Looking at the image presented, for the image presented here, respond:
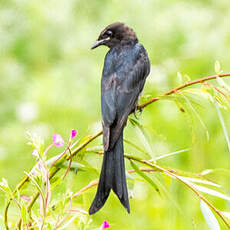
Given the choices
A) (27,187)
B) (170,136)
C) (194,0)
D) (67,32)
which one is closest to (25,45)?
(67,32)

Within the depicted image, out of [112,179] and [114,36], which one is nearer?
[112,179]

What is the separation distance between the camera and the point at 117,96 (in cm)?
199

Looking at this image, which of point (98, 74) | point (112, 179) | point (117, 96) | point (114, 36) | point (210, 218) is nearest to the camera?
point (210, 218)

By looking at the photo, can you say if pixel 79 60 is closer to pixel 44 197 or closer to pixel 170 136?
pixel 170 136

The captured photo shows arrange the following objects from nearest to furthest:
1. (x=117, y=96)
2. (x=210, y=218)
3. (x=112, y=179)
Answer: (x=210, y=218) < (x=112, y=179) < (x=117, y=96)

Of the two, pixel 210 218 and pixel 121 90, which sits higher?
pixel 121 90

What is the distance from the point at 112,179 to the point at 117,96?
1.52ft

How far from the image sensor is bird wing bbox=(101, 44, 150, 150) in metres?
1.83

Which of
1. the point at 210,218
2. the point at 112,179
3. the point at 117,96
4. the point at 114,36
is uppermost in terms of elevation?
the point at 114,36

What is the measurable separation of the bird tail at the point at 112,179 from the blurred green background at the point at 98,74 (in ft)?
4.37

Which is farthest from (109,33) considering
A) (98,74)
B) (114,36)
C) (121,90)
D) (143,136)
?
(98,74)

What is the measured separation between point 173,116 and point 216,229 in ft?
8.19

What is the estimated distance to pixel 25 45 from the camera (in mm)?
5160

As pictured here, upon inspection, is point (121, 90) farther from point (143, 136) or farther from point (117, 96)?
point (143, 136)
